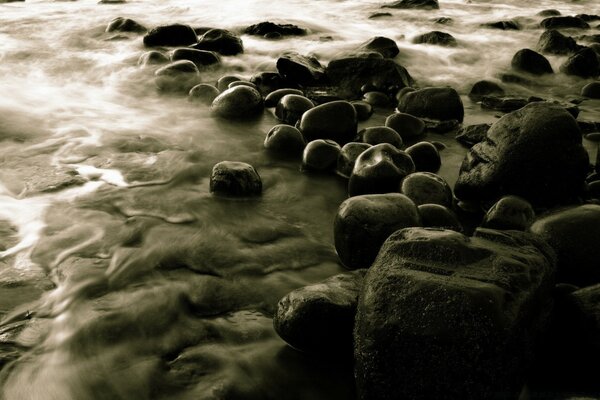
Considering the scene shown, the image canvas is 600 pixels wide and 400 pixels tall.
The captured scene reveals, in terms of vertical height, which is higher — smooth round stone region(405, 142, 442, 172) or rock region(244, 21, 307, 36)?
smooth round stone region(405, 142, 442, 172)

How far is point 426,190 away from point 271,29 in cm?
482

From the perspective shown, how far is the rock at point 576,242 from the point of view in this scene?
7.63 feet

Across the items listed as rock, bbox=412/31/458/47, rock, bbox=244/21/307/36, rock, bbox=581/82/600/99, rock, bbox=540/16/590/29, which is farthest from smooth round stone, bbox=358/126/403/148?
rock, bbox=540/16/590/29

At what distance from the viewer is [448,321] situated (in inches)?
65.6

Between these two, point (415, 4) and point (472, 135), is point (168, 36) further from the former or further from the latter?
point (415, 4)

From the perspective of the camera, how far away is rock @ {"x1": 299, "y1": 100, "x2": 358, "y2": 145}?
3.95 meters

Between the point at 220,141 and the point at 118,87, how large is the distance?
1.77 meters

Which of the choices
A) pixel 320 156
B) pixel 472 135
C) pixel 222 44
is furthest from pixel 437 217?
pixel 222 44

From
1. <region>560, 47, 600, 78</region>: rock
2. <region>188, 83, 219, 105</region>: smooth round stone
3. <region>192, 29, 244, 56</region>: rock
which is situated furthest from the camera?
<region>192, 29, 244, 56</region>: rock

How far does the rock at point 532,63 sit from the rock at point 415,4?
387 centimetres

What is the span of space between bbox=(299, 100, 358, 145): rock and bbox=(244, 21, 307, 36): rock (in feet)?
11.6

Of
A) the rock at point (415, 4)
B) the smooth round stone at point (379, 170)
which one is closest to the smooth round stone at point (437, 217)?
the smooth round stone at point (379, 170)

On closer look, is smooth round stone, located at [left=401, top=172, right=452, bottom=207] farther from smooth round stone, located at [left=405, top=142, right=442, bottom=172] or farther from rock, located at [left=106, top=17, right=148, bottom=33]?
rock, located at [left=106, top=17, right=148, bottom=33]

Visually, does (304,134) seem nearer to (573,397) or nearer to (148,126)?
(148,126)
